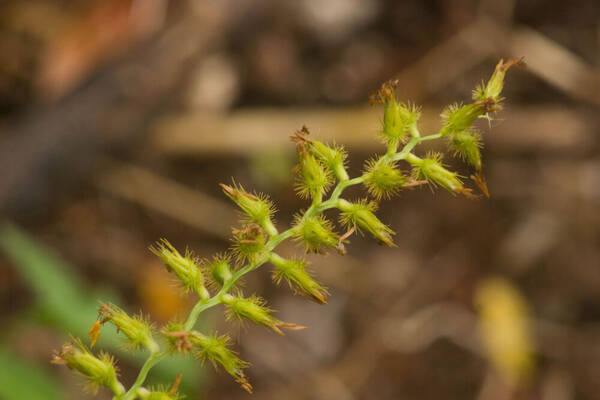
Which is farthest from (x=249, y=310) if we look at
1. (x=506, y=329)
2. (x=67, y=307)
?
(x=506, y=329)

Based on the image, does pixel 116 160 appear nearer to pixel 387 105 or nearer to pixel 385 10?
pixel 385 10

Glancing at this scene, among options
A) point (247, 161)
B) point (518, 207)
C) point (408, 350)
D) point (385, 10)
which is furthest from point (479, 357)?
point (385, 10)

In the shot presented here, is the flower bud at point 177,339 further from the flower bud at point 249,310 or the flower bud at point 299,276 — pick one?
the flower bud at point 299,276

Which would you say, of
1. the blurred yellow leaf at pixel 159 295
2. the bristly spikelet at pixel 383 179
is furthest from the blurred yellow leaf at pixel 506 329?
the bristly spikelet at pixel 383 179

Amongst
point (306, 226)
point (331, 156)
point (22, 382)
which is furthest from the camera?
point (22, 382)

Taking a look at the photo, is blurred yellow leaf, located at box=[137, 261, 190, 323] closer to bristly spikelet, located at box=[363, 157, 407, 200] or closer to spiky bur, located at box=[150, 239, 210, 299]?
spiky bur, located at box=[150, 239, 210, 299]

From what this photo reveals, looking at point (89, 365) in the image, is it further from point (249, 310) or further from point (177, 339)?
point (249, 310)

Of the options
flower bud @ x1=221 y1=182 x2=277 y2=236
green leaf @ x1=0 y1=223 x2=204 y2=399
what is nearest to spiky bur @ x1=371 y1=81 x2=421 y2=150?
flower bud @ x1=221 y1=182 x2=277 y2=236
